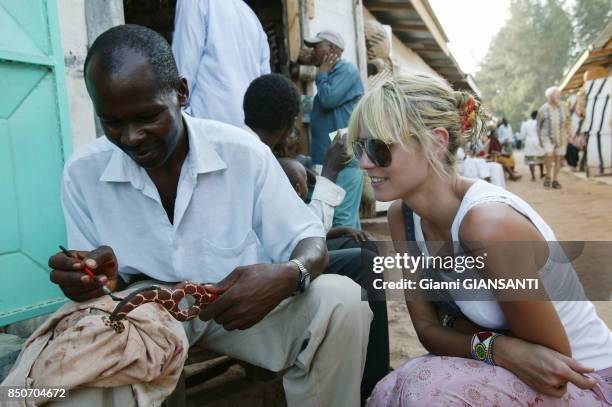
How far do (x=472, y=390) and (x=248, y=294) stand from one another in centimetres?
72

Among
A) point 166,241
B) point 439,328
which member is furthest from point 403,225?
A: point 166,241

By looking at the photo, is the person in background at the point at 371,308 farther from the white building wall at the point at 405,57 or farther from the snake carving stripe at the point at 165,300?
the white building wall at the point at 405,57

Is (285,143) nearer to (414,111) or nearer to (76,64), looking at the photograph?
(76,64)

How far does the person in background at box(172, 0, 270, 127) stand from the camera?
109 inches

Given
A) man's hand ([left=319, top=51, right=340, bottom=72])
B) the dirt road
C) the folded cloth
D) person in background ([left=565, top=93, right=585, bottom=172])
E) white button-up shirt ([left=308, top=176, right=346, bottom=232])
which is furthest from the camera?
person in background ([left=565, top=93, right=585, bottom=172])

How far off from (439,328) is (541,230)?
485mm

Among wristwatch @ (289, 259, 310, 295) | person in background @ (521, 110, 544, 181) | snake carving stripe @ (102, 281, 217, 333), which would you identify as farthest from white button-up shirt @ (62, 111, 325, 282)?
person in background @ (521, 110, 544, 181)

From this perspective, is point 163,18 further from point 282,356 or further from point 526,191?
point 526,191

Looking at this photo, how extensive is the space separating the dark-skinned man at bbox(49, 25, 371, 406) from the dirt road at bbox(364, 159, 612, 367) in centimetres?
120

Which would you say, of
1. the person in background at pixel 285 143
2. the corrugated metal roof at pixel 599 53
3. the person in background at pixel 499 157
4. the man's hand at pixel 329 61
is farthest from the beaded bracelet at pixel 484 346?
the person in background at pixel 499 157

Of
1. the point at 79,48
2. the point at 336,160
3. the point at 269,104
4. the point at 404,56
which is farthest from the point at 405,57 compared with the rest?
the point at 79,48

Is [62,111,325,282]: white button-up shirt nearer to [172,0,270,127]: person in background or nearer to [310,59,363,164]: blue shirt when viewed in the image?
[172,0,270,127]: person in background

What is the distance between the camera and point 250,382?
244 cm

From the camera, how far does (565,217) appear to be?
6.68 meters
